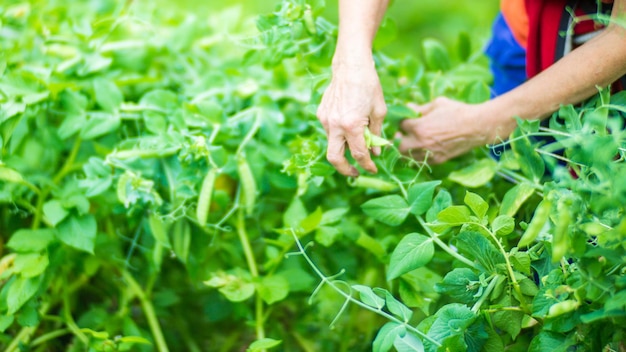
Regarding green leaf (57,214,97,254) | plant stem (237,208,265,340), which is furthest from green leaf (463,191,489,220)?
green leaf (57,214,97,254)

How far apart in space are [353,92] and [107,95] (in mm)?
611

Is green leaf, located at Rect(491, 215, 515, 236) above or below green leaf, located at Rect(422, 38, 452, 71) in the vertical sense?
below

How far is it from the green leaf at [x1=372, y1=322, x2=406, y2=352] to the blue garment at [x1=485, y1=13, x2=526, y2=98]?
675 mm

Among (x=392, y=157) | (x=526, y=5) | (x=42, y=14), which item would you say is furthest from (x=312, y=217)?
(x=42, y=14)

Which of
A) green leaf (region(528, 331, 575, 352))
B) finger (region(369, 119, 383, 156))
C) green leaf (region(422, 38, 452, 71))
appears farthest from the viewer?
green leaf (region(422, 38, 452, 71))

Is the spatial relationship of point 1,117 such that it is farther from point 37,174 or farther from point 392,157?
point 392,157

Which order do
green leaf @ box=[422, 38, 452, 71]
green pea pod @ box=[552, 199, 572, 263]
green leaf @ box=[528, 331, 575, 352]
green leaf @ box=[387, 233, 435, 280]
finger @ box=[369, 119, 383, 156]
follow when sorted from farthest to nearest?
green leaf @ box=[422, 38, 452, 71] < finger @ box=[369, 119, 383, 156] < green leaf @ box=[387, 233, 435, 280] < green leaf @ box=[528, 331, 575, 352] < green pea pod @ box=[552, 199, 572, 263]

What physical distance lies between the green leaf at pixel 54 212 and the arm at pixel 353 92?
53 cm

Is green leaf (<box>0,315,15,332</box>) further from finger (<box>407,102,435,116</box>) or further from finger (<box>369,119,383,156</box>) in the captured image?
finger (<box>407,102,435,116</box>)

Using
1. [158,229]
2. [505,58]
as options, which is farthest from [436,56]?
[158,229]

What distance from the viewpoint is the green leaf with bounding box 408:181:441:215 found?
120cm

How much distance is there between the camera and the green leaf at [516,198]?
1182 mm

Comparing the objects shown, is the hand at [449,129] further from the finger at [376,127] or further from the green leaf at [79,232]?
the green leaf at [79,232]

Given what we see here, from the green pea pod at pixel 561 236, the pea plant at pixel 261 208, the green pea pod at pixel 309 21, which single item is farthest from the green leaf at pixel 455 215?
the green pea pod at pixel 309 21
